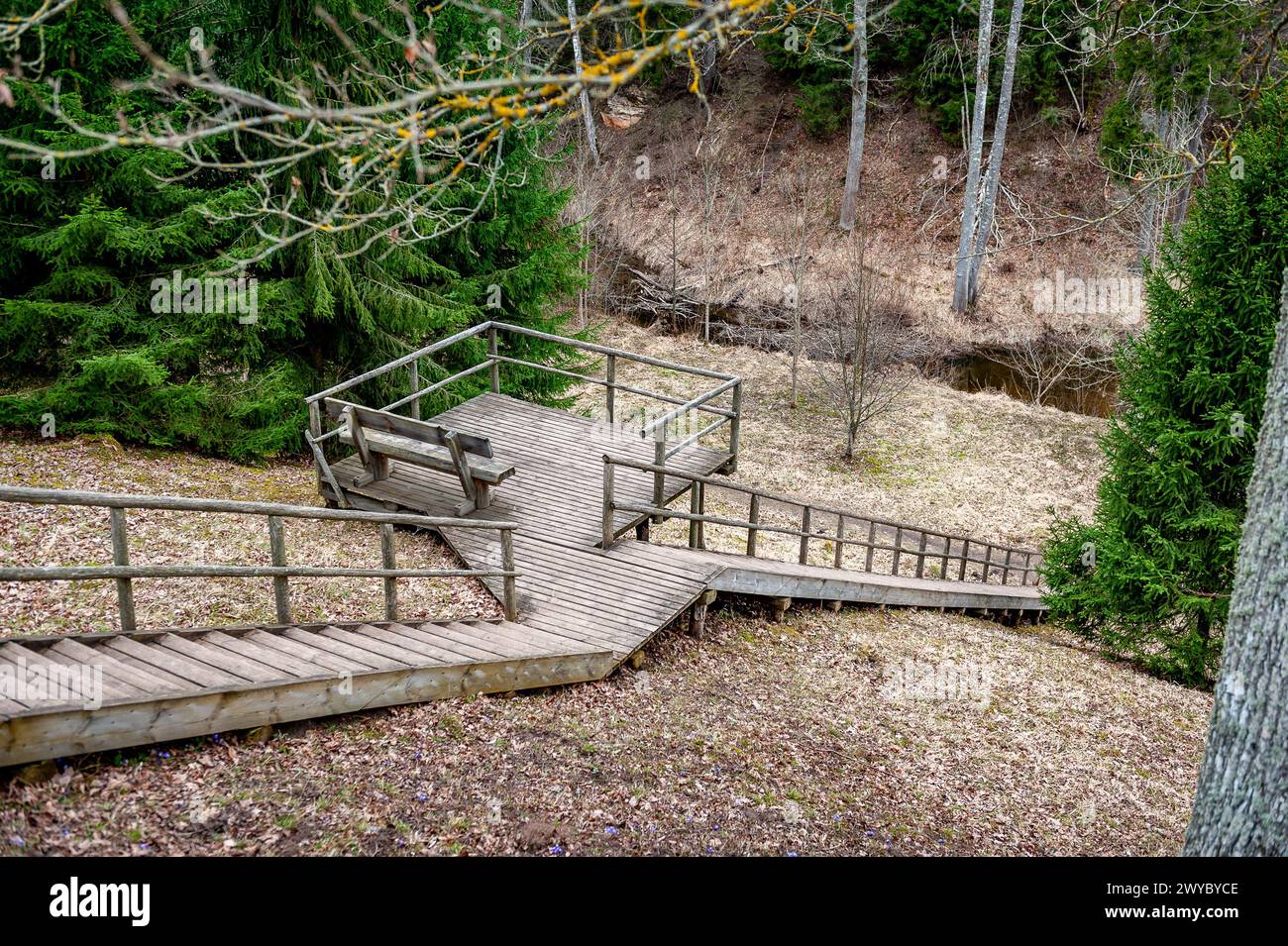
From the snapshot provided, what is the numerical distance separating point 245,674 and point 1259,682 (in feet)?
A: 19.2

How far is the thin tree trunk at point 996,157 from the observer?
1036 inches

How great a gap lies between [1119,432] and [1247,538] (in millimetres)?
9237

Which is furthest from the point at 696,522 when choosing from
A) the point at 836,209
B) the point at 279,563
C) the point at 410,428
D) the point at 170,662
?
the point at 836,209

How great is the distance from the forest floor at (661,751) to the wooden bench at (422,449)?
2.99 feet

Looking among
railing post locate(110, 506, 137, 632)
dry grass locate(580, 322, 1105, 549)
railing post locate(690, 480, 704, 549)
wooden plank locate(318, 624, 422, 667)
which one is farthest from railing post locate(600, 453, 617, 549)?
dry grass locate(580, 322, 1105, 549)

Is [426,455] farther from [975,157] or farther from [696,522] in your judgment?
[975,157]

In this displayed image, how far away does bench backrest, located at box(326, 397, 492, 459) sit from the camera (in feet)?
33.3

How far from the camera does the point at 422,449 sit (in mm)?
10500

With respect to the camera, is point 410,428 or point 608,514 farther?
point 410,428

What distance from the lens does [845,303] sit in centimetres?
2806

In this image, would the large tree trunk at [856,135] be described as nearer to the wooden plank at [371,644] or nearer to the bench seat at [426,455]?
the bench seat at [426,455]

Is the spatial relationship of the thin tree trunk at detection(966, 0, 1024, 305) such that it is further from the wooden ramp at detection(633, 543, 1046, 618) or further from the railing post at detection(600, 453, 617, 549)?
the railing post at detection(600, 453, 617, 549)
